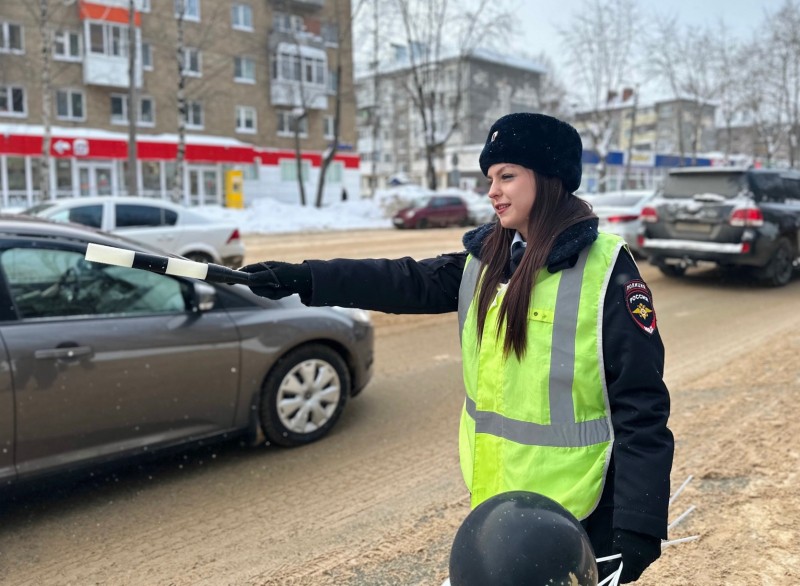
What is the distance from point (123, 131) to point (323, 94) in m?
12.2

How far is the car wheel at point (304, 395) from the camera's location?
14.8 feet

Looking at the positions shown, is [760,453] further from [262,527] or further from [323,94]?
[323,94]

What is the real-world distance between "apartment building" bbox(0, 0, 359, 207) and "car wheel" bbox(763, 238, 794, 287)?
23.6 meters

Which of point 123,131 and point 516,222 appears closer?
point 516,222

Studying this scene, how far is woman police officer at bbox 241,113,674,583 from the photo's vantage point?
1663mm

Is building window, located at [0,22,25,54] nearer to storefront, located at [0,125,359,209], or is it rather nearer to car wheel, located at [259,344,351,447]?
storefront, located at [0,125,359,209]

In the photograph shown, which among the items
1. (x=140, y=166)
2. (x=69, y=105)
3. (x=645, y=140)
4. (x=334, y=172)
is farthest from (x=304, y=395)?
(x=645, y=140)

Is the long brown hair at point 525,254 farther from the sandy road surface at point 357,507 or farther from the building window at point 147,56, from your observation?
the building window at point 147,56

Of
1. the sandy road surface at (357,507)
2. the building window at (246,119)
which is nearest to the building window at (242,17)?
the building window at (246,119)

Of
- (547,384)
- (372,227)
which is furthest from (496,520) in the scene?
(372,227)

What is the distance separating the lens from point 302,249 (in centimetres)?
1756

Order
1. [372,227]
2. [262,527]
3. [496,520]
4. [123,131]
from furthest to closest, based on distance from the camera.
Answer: [123,131] → [372,227] → [262,527] → [496,520]

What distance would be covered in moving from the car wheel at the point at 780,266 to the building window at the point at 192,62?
33296mm

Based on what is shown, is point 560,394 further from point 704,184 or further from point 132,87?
point 132,87
